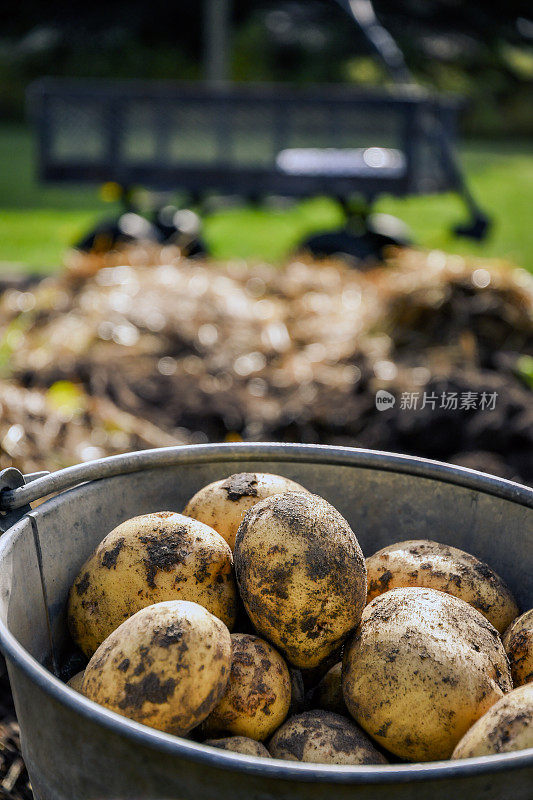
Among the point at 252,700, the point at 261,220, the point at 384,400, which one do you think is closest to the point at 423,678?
the point at 252,700

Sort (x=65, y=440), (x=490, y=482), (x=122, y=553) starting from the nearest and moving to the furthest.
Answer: (x=122, y=553) < (x=490, y=482) < (x=65, y=440)

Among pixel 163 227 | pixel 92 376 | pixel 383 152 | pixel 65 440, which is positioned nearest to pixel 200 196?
pixel 163 227

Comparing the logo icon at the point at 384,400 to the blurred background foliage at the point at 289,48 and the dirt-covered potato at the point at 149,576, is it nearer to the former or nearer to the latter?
the dirt-covered potato at the point at 149,576

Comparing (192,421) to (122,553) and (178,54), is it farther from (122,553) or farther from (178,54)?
(178,54)

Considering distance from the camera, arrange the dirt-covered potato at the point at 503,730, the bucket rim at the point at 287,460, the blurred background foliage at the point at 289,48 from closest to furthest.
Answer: the dirt-covered potato at the point at 503,730
the bucket rim at the point at 287,460
the blurred background foliage at the point at 289,48

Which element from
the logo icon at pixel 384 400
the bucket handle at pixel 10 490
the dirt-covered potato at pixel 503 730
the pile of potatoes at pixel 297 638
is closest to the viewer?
the dirt-covered potato at pixel 503 730

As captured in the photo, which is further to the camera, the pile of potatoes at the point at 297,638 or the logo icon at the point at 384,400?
the logo icon at the point at 384,400

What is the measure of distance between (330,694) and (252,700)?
21 cm

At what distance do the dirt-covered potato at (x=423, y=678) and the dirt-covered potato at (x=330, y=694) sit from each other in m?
0.13

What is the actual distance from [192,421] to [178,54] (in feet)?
62.9

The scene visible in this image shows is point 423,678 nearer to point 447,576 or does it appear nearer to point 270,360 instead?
point 447,576

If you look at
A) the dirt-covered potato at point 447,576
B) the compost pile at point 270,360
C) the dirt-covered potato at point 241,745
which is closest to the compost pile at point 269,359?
the compost pile at point 270,360

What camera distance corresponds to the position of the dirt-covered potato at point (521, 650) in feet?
4.19

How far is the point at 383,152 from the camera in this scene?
6.38 m
